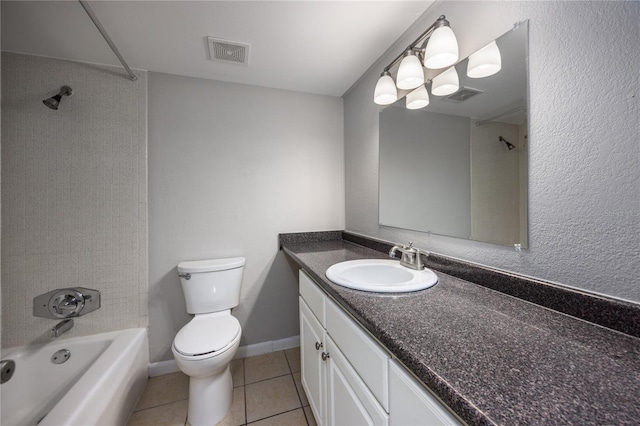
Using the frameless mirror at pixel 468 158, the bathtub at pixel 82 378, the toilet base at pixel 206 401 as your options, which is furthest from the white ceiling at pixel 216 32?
the toilet base at pixel 206 401

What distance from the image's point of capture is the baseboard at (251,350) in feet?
5.78

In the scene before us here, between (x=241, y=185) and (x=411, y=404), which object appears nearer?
(x=411, y=404)

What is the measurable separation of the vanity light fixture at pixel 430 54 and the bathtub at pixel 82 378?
82.4 inches

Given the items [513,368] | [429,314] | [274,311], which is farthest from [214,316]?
[513,368]

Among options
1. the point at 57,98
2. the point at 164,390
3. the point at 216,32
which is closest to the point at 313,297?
the point at 164,390

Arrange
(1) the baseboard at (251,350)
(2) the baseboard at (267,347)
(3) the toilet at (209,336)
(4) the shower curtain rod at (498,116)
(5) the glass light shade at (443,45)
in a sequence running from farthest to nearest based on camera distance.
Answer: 1. (2) the baseboard at (267,347)
2. (1) the baseboard at (251,350)
3. (3) the toilet at (209,336)
4. (5) the glass light shade at (443,45)
5. (4) the shower curtain rod at (498,116)

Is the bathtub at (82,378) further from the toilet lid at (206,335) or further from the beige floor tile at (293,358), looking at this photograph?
the beige floor tile at (293,358)

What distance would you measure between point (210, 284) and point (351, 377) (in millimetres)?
1202

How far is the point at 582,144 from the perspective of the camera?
0.71 m

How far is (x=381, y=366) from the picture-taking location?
0.67m

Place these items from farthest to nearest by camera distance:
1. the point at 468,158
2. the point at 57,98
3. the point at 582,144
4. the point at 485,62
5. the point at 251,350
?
the point at 251,350, the point at 57,98, the point at 468,158, the point at 485,62, the point at 582,144

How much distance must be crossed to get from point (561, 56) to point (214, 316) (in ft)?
6.94

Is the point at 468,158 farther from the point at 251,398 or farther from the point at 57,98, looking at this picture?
the point at 57,98

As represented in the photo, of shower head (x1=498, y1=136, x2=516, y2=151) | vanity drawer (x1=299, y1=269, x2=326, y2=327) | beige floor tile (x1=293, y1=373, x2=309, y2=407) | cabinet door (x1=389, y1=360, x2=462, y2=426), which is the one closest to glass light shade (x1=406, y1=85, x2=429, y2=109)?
shower head (x1=498, y1=136, x2=516, y2=151)
